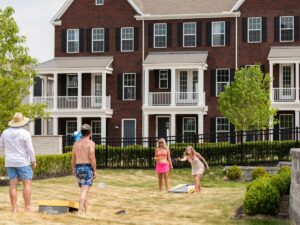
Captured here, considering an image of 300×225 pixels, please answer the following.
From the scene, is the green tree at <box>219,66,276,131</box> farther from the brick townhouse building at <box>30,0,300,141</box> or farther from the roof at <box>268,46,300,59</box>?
the brick townhouse building at <box>30,0,300,141</box>

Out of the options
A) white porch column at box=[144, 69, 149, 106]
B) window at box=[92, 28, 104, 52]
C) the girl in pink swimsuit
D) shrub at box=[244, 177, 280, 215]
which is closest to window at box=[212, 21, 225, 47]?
white porch column at box=[144, 69, 149, 106]

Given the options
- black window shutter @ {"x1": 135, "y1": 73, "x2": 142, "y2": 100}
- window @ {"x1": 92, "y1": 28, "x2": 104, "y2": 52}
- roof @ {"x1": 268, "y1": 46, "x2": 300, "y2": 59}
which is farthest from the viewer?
window @ {"x1": 92, "y1": 28, "x2": 104, "y2": 52}

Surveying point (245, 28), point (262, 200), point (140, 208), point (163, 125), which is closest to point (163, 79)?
point (163, 125)

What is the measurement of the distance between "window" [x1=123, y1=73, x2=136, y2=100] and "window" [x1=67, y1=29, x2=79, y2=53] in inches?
149

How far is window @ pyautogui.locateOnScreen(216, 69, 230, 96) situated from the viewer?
48844mm

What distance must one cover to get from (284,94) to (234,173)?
17.2 metres

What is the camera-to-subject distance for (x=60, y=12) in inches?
2051

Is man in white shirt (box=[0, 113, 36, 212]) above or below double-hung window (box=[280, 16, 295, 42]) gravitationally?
below

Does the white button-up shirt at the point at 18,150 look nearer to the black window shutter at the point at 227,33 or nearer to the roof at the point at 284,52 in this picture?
the roof at the point at 284,52

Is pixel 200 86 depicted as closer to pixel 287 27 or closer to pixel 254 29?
pixel 254 29

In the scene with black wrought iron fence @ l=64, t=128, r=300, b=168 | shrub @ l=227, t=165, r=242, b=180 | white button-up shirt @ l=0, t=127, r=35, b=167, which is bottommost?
shrub @ l=227, t=165, r=242, b=180

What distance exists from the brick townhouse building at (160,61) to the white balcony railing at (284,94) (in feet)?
0.19

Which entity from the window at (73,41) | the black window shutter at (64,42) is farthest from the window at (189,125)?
the black window shutter at (64,42)

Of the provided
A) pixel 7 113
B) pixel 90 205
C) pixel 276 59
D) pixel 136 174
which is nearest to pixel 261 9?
pixel 276 59
